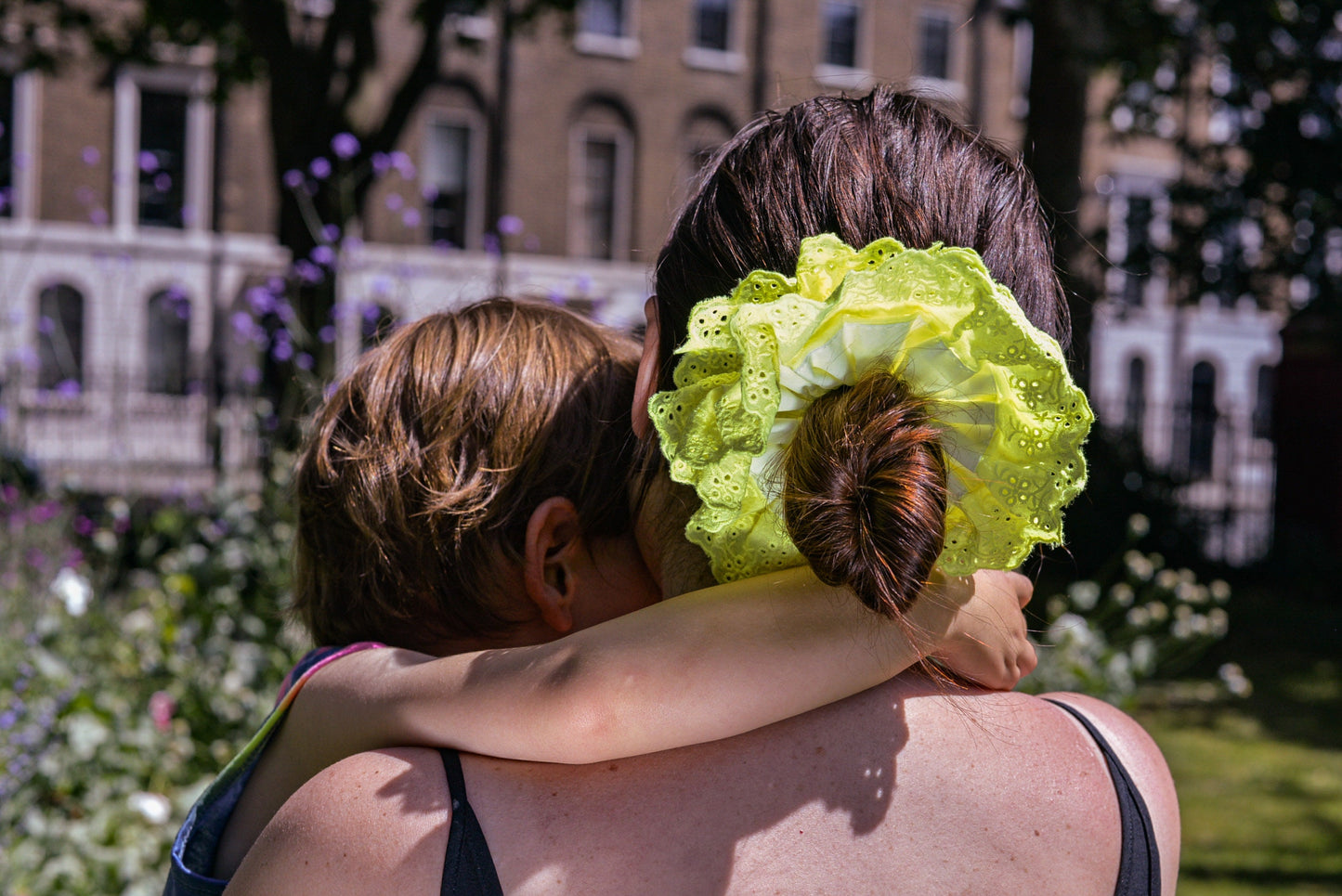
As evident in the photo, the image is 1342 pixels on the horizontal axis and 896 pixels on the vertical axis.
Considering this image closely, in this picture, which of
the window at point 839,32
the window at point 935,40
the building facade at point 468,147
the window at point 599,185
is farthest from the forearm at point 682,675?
the window at point 935,40

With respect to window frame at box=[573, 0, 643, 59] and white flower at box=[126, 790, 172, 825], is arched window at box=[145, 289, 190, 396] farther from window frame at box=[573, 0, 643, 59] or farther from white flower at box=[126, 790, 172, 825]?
white flower at box=[126, 790, 172, 825]

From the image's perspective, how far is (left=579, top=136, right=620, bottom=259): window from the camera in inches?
890

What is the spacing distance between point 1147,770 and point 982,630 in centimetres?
19

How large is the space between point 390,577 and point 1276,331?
467 inches

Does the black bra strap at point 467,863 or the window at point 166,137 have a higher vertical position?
the window at point 166,137

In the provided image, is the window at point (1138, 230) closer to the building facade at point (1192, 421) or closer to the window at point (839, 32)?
the building facade at point (1192, 421)

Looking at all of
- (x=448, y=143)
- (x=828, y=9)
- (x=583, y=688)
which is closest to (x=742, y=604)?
(x=583, y=688)

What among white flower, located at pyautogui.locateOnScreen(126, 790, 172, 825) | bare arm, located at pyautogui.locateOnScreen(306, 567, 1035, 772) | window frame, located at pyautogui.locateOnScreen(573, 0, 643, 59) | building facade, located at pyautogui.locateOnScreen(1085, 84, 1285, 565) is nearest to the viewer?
bare arm, located at pyautogui.locateOnScreen(306, 567, 1035, 772)

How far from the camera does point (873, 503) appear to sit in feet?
2.75

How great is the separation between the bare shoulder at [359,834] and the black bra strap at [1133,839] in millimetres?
577

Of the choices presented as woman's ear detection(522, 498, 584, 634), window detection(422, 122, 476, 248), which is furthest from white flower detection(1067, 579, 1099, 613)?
window detection(422, 122, 476, 248)

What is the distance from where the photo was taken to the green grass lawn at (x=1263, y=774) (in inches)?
166

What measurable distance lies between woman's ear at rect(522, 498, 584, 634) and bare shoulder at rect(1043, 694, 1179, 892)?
0.51 metres

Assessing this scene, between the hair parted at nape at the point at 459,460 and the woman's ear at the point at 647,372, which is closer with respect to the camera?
the woman's ear at the point at 647,372
